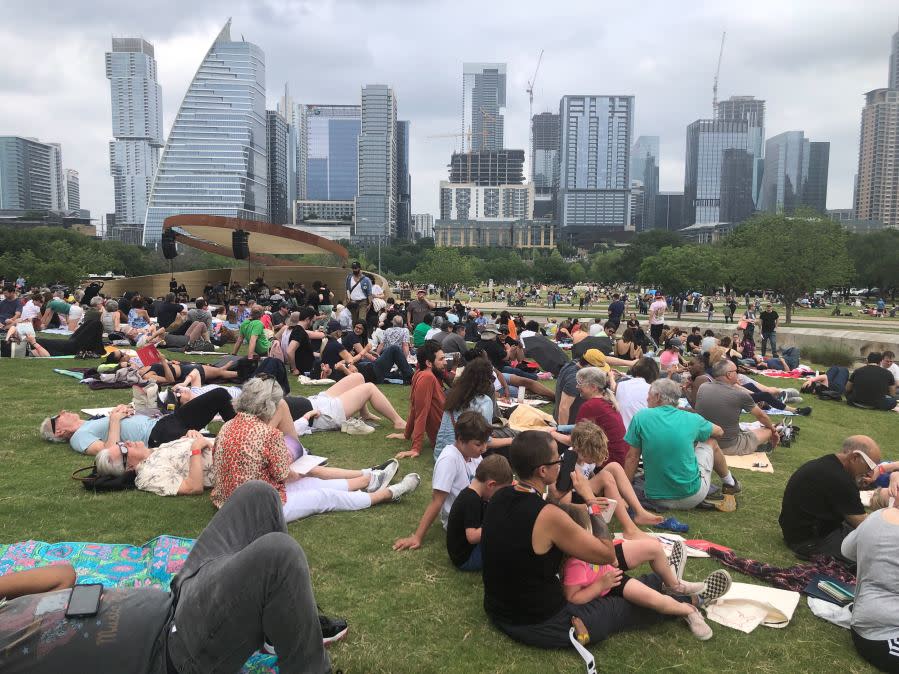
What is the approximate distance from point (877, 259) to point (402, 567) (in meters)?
72.1

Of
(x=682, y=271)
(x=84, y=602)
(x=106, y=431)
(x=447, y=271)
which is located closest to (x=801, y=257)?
(x=682, y=271)

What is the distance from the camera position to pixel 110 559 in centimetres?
407

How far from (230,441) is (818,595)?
4.08 m

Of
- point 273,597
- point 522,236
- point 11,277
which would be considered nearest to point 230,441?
point 273,597

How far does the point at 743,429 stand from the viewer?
8.24m

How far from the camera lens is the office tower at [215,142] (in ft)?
408

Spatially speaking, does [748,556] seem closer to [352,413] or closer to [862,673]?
[862,673]

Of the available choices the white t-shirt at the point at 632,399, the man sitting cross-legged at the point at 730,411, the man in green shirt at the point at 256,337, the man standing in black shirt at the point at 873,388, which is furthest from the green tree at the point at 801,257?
the white t-shirt at the point at 632,399

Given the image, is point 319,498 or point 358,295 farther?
point 358,295

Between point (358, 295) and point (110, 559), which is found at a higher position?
point (358, 295)

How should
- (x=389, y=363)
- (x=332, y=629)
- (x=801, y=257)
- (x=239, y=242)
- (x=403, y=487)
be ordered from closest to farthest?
(x=332, y=629)
(x=403, y=487)
(x=389, y=363)
(x=239, y=242)
(x=801, y=257)

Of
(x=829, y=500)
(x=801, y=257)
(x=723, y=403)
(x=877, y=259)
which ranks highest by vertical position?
(x=877, y=259)

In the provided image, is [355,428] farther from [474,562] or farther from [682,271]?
[682,271]

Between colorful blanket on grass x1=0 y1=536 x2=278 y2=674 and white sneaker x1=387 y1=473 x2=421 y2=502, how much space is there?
1.92m
